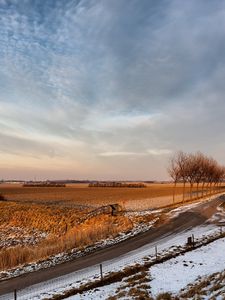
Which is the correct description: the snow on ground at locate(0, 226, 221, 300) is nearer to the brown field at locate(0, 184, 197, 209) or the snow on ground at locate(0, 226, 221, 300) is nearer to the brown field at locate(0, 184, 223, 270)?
the brown field at locate(0, 184, 223, 270)

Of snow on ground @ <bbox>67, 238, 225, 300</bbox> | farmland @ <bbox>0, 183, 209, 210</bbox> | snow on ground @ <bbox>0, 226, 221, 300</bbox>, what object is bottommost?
snow on ground @ <bbox>0, 226, 221, 300</bbox>

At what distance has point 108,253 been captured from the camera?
936 inches

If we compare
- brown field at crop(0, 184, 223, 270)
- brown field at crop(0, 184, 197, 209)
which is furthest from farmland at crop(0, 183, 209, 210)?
brown field at crop(0, 184, 223, 270)

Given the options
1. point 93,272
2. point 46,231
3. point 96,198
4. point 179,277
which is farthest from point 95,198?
point 179,277

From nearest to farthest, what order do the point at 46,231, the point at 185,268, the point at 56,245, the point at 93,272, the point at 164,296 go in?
the point at 164,296
the point at 185,268
the point at 93,272
the point at 56,245
the point at 46,231

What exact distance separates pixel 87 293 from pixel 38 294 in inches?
113

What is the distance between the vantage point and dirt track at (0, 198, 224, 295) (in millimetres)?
18625

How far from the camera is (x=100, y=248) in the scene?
83.9ft

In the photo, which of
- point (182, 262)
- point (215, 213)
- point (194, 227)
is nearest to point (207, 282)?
point (182, 262)

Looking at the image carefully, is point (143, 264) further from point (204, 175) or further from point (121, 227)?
point (204, 175)

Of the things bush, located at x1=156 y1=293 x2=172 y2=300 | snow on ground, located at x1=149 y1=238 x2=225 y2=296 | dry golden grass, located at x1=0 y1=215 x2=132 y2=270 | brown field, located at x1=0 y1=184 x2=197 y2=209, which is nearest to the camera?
bush, located at x1=156 y1=293 x2=172 y2=300

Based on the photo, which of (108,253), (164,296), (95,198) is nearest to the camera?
(164,296)

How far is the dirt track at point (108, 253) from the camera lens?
61.1 feet

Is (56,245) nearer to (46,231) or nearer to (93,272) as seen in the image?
(93,272)
